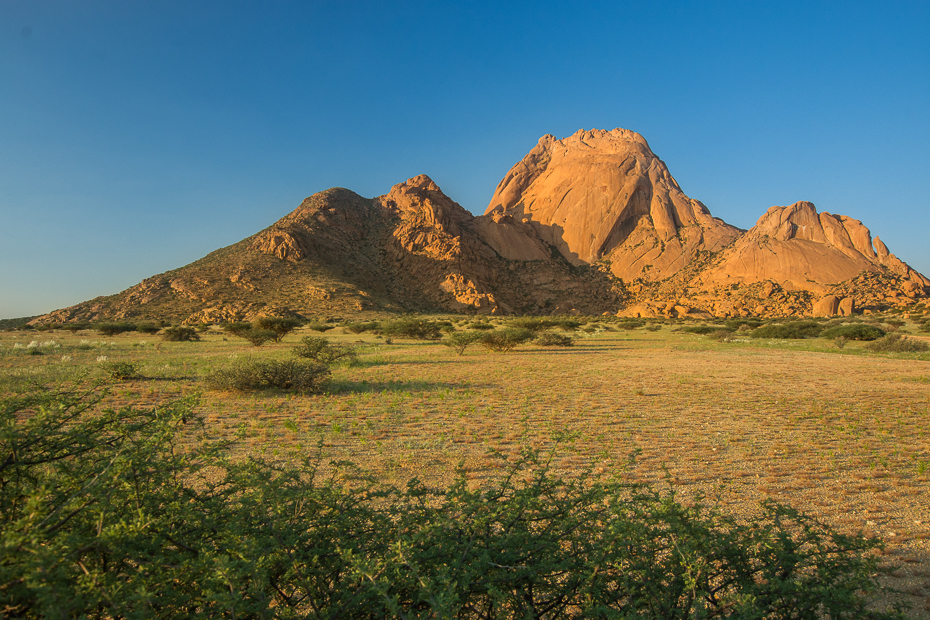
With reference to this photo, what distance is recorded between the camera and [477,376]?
46.7ft

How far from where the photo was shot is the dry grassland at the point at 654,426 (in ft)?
16.3

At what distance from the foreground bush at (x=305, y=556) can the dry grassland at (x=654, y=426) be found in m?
0.76

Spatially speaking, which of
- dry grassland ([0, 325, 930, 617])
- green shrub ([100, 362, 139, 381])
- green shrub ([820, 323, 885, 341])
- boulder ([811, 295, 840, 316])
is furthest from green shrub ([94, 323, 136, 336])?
boulder ([811, 295, 840, 316])

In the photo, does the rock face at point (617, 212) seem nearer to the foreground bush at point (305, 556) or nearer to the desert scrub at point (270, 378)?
the desert scrub at point (270, 378)

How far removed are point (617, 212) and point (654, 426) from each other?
105859 millimetres

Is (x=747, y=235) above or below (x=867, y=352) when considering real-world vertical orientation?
above

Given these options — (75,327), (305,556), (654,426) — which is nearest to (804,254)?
(654,426)

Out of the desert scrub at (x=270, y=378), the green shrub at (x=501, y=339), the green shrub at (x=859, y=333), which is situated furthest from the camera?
the green shrub at (x=859, y=333)

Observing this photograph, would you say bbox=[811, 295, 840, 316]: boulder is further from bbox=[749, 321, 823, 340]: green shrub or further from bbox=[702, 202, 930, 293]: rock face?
bbox=[749, 321, 823, 340]: green shrub

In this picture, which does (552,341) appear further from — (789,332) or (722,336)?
(789,332)

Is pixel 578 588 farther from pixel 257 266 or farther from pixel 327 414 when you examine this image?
pixel 257 266

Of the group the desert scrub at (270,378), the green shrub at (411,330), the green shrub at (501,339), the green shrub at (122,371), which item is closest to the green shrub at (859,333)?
the green shrub at (501,339)

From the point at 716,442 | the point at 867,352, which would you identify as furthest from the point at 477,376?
the point at 867,352

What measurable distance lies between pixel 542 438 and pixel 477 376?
7123 mm
